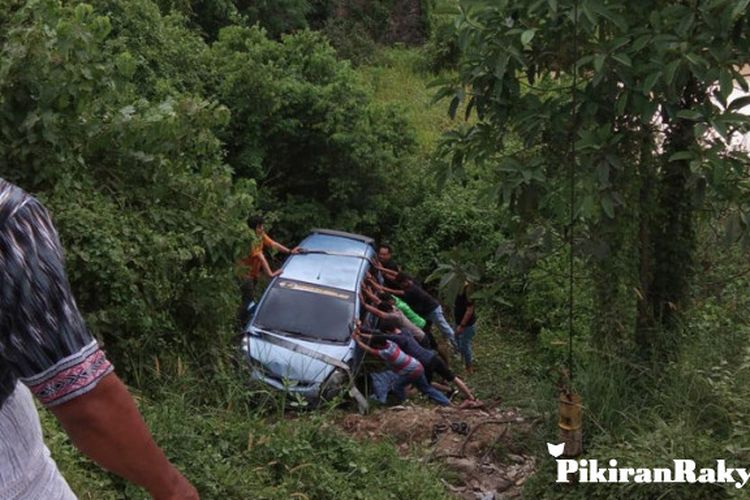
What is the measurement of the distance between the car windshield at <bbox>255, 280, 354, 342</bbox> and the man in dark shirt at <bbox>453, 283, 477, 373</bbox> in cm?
122

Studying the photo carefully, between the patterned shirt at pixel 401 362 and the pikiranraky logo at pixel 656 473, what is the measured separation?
10.6ft

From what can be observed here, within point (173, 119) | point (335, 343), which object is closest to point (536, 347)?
point (335, 343)

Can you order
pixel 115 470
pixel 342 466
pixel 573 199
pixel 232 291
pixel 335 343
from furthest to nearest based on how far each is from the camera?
1. pixel 335 343
2. pixel 232 291
3. pixel 342 466
4. pixel 573 199
5. pixel 115 470

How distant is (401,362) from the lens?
887cm

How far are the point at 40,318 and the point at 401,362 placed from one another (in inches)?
298

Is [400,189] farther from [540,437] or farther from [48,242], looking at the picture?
[48,242]

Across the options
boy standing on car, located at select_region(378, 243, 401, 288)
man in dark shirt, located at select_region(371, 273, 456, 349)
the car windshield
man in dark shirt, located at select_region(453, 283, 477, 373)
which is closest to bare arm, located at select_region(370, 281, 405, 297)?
man in dark shirt, located at select_region(371, 273, 456, 349)

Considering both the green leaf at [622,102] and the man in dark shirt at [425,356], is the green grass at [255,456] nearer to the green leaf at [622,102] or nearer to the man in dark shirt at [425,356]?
the man in dark shirt at [425,356]

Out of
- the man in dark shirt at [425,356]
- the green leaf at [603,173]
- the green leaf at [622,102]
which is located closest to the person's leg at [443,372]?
the man in dark shirt at [425,356]

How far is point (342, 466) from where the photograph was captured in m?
6.18

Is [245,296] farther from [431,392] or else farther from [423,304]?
[431,392]

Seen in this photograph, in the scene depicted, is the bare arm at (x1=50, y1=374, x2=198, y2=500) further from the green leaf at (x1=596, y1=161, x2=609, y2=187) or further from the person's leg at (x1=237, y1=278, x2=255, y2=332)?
the person's leg at (x1=237, y1=278, x2=255, y2=332)

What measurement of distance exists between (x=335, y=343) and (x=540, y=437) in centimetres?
354

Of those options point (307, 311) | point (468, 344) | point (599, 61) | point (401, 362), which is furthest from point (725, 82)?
point (468, 344)
